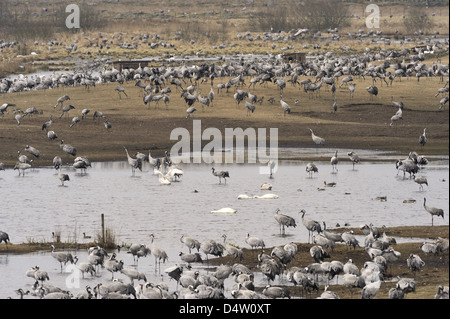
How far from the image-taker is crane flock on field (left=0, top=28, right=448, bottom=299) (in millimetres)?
17322

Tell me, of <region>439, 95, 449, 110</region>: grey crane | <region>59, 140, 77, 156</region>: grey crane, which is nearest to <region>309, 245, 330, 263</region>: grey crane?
<region>59, 140, 77, 156</region>: grey crane

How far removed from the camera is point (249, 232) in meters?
23.6

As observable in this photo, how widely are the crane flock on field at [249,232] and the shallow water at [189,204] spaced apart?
35 centimetres

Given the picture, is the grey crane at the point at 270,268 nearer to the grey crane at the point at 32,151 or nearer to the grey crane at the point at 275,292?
the grey crane at the point at 275,292

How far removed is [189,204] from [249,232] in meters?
4.22

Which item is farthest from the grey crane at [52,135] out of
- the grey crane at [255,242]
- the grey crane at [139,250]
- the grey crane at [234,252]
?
the grey crane at [234,252]

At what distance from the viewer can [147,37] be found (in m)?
92.1

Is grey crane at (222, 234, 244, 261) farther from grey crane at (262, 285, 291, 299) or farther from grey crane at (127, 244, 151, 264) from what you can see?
grey crane at (262, 285, 291, 299)

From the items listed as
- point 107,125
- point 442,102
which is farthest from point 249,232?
point 442,102

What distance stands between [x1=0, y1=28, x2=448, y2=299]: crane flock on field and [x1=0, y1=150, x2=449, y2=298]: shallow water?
1.14 ft

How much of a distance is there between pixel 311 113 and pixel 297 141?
16.7 feet

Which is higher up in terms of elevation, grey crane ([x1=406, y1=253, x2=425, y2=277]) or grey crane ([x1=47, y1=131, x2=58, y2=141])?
grey crane ([x1=47, y1=131, x2=58, y2=141])
